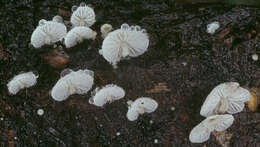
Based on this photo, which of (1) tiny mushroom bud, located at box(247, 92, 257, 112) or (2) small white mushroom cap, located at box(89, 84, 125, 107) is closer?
(2) small white mushroom cap, located at box(89, 84, 125, 107)

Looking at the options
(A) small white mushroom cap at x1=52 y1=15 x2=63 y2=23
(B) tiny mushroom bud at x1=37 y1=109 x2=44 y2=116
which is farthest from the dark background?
(A) small white mushroom cap at x1=52 y1=15 x2=63 y2=23

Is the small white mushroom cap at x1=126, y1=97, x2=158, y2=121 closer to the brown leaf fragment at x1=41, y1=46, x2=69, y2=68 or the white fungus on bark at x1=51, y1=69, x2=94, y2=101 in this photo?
the white fungus on bark at x1=51, y1=69, x2=94, y2=101

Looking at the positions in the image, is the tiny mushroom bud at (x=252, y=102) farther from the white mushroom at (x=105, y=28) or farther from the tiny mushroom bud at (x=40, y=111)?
the tiny mushroom bud at (x=40, y=111)

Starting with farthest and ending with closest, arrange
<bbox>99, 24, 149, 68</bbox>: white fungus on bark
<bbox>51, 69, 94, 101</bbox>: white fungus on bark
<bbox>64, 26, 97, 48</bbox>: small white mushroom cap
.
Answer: <bbox>64, 26, 97, 48</bbox>: small white mushroom cap < <bbox>51, 69, 94, 101</bbox>: white fungus on bark < <bbox>99, 24, 149, 68</bbox>: white fungus on bark

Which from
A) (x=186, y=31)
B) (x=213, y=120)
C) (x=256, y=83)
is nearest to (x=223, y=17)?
(x=186, y=31)

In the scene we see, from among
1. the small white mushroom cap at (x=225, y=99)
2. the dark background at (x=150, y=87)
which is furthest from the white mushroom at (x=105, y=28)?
the small white mushroom cap at (x=225, y=99)
